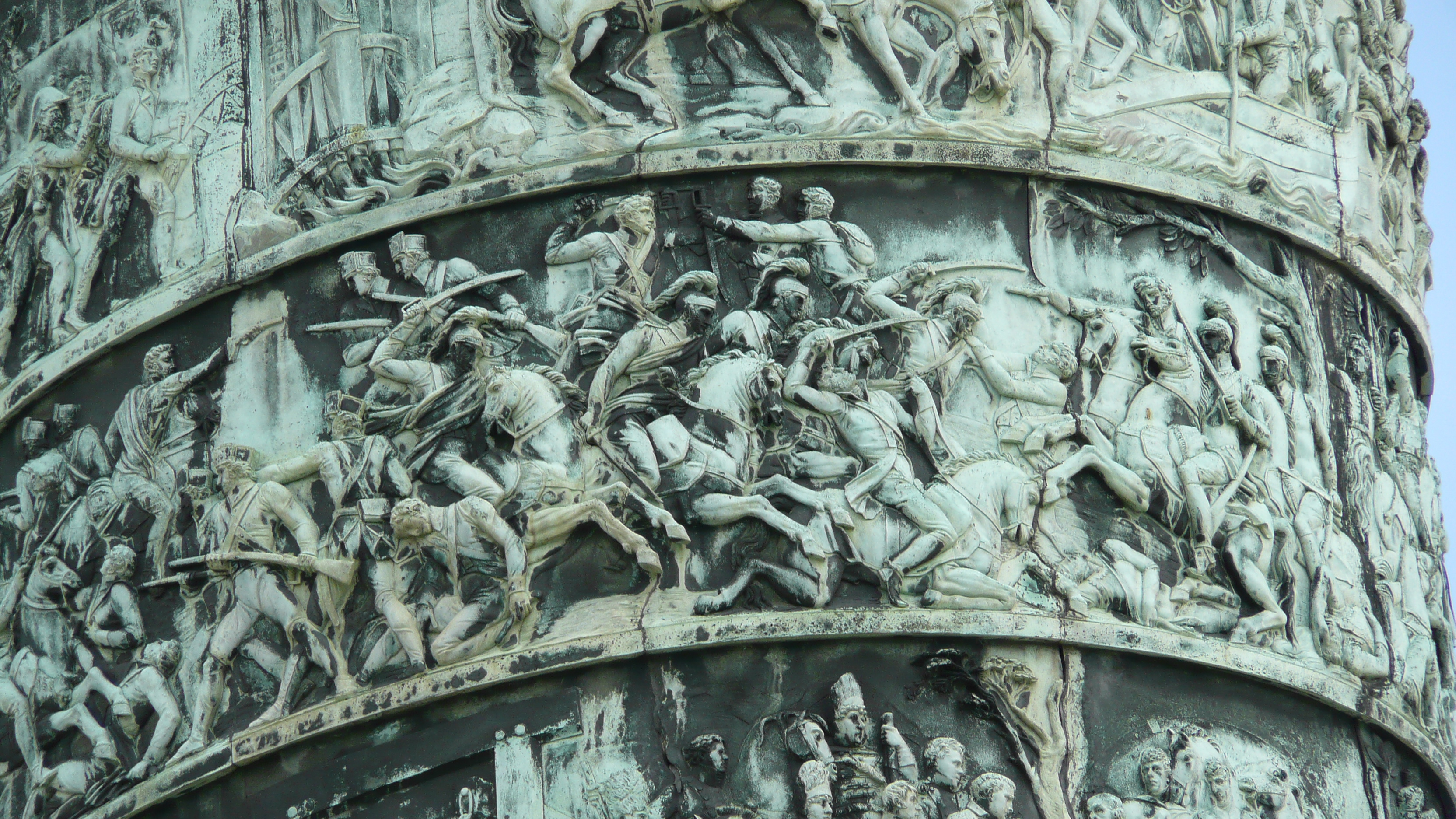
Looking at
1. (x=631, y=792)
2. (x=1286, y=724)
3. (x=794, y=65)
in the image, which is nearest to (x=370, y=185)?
(x=794, y=65)

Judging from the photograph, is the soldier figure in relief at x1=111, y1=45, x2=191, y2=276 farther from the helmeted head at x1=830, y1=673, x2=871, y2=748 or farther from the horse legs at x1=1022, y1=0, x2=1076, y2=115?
the horse legs at x1=1022, y1=0, x2=1076, y2=115

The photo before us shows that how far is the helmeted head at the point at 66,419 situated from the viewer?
14.4 m

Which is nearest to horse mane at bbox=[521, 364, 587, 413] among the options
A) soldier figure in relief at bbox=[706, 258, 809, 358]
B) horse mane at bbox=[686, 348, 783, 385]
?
horse mane at bbox=[686, 348, 783, 385]

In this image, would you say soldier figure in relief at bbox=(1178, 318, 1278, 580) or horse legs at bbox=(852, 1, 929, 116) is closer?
soldier figure in relief at bbox=(1178, 318, 1278, 580)

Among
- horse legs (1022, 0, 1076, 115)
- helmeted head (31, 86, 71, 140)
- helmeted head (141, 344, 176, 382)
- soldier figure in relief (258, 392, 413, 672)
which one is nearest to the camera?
soldier figure in relief (258, 392, 413, 672)

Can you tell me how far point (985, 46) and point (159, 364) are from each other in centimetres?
387

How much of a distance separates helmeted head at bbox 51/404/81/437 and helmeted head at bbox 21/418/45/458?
0.07 metres

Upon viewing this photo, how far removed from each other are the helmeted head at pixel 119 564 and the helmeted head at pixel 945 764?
141 inches

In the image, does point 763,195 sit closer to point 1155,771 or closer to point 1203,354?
point 1203,354

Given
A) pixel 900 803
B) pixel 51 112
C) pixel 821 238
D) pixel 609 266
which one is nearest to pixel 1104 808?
pixel 900 803

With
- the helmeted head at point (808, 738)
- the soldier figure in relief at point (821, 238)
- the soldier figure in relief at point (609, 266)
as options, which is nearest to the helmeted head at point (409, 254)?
the soldier figure in relief at point (609, 266)

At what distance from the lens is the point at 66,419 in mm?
14438

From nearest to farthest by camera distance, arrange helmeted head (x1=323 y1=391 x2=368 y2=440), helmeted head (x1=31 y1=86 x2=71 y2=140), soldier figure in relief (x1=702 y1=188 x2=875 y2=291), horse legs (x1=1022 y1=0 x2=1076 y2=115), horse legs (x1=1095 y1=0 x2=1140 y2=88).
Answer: helmeted head (x1=323 y1=391 x2=368 y2=440), soldier figure in relief (x1=702 y1=188 x2=875 y2=291), horse legs (x1=1022 y1=0 x2=1076 y2=115), horse legs (x1=1095 y1=0 x2=1140 y2=88), helmeted head (x1=31 y1=86 x2=71 y2=140)

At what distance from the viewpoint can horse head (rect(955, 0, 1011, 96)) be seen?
556 inches
